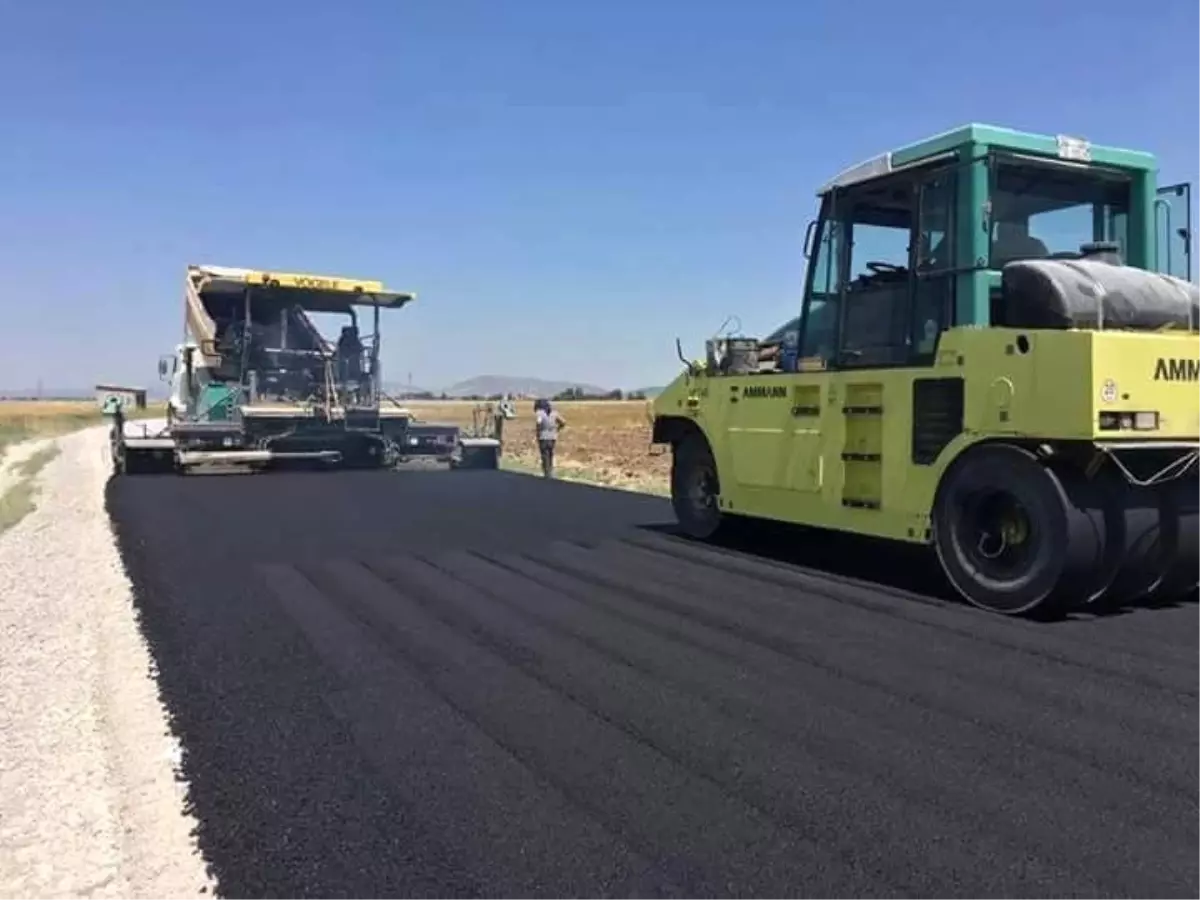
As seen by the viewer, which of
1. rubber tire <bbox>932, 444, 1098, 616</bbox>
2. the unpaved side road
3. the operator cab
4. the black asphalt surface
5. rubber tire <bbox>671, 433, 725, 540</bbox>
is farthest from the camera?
rubber tire <bbox>671, 433, 725, 540</bbox>

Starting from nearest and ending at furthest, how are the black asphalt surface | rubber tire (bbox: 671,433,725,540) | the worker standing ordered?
the black asphalt surface < rubber tire (bbox: 671,433,725,540) < the worker standing

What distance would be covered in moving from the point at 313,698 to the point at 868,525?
405cm

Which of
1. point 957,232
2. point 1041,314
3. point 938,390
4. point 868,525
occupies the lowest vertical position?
point 868,525

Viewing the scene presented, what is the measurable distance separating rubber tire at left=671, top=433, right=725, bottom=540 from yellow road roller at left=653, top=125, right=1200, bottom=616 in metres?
0.37

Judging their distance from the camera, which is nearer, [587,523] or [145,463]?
[587,523]

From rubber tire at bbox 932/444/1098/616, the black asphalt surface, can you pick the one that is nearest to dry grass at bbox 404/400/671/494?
rubber tire at bbox 932/444/1098/616

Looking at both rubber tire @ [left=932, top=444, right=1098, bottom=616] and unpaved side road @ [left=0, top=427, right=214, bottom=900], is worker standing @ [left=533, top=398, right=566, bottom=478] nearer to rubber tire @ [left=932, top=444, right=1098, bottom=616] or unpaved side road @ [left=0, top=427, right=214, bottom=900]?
unpaved side road @ [left=0, top=427, right=214, bottom=900]

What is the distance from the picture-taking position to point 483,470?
1927 cm

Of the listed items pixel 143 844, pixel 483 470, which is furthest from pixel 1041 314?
pixel 483 470

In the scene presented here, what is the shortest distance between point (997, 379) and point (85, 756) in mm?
4989

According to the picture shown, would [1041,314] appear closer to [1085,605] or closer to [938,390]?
[938,390]

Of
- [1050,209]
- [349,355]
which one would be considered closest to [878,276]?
[1050,209]

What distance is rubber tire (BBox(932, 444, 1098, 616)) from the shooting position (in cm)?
614

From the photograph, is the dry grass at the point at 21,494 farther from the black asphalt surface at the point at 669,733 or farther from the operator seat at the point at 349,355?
the black asphalt surface at the point at 669,733
